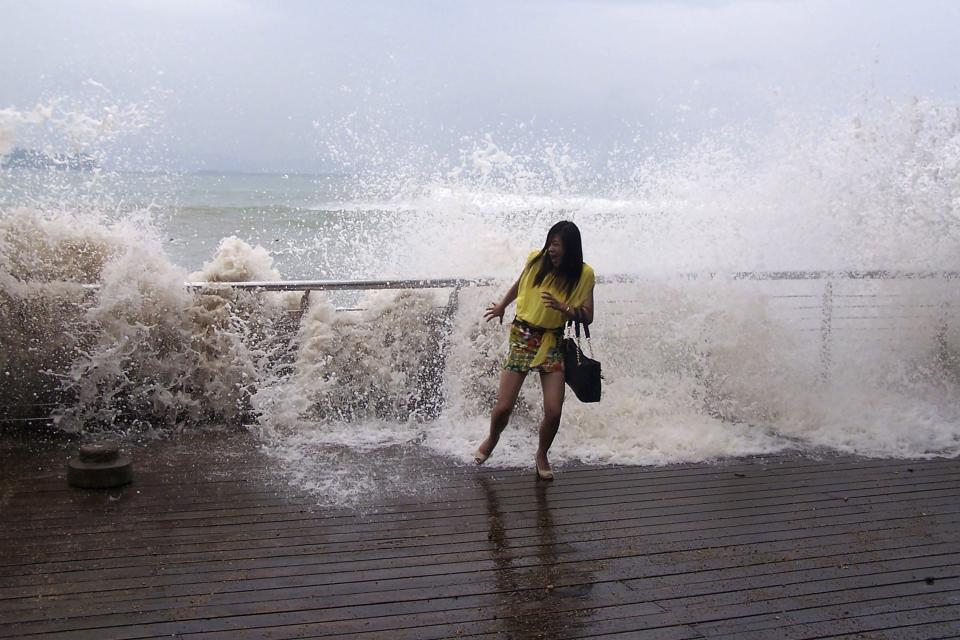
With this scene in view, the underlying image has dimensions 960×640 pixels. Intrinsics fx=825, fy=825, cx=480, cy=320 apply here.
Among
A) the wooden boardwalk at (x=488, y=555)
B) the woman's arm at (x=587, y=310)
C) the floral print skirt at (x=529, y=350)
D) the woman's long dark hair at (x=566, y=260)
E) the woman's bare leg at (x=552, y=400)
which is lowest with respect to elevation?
the wooden boardwalk at (x=488, y=555)

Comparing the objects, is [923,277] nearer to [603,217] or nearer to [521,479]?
[603,217]

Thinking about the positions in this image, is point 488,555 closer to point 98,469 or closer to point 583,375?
point 583,375

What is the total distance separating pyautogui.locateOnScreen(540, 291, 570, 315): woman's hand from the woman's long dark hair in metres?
0.10

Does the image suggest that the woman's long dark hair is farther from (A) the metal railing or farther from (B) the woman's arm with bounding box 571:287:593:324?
(A) the metal railing

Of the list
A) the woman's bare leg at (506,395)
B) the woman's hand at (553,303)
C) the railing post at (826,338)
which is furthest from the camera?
the railing post at (826,338)

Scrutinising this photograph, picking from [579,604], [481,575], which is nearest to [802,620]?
[579,604]

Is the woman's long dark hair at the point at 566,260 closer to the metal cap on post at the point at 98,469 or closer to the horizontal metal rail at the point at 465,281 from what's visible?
the horizontal metal rail at the point at 465,281

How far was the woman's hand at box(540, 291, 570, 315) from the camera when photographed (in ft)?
14.0

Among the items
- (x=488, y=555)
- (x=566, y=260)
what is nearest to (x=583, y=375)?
(x=566, y=260)

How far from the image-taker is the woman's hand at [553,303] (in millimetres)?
4277

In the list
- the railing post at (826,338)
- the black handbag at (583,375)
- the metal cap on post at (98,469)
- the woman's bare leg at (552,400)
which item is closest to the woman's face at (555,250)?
the black handbag at (583,375)

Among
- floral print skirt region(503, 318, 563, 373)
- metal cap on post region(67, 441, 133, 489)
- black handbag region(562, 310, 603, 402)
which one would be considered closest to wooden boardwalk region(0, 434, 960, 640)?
metal cap on post region(67, 441, 133, 489)

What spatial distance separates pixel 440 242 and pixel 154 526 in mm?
4165

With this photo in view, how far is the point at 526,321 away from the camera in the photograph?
448 cm
